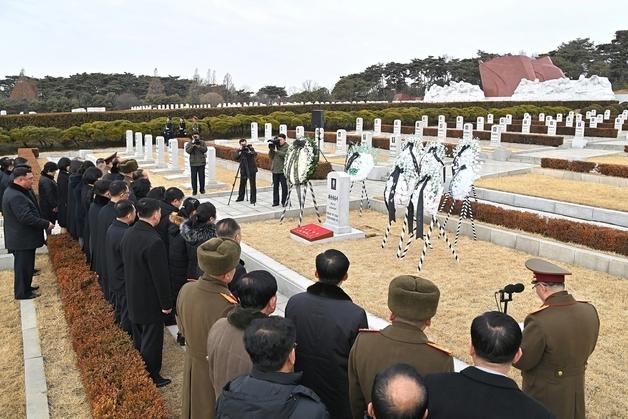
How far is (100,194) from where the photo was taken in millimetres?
6055

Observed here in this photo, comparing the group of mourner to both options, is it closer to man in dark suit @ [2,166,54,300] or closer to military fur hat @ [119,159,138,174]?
man in dark suit @ [2,166,54,300]

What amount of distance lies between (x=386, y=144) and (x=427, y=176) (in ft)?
46.6

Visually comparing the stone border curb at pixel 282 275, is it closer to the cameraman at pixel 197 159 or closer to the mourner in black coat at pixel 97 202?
the mourner in black coat at pixel 97 202

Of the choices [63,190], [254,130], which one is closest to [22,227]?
[63,190]

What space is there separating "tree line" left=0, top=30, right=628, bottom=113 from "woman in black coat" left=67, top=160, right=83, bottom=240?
142 ft

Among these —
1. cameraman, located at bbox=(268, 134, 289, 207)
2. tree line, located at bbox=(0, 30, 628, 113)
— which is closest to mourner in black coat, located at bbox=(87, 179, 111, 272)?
cameraman, located at bbox=(268, 134, 289, 207)

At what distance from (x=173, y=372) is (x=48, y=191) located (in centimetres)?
493

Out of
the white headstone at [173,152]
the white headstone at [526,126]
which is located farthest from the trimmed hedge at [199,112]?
the white headstone at [173,152]

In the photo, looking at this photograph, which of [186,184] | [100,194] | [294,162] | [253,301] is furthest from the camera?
[186,184]

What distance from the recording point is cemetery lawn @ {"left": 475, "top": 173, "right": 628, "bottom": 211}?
11.2 m

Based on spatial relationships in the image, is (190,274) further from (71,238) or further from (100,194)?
(71,238)

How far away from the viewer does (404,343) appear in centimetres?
253

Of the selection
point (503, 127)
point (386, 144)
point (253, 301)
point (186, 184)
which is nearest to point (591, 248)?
point (253, 301)

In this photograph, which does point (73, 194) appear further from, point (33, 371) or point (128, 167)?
point (33, 371)
